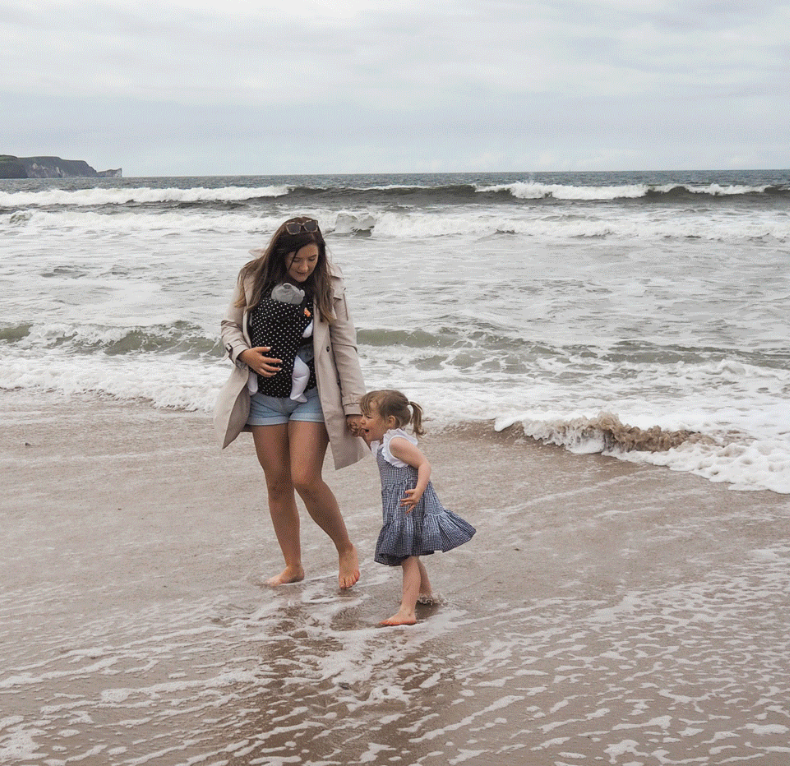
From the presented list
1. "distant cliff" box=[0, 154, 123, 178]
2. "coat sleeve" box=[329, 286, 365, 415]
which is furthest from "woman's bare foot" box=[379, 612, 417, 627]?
"distant cliff" box=[0, 154, 123, 178]

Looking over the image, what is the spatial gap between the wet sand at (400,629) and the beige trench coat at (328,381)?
0.70 metres

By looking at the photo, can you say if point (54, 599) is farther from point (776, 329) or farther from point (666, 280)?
point (666, 280)

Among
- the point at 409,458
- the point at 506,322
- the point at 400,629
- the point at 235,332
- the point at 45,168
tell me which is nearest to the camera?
the point at 400,629

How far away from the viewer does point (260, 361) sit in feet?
11.6

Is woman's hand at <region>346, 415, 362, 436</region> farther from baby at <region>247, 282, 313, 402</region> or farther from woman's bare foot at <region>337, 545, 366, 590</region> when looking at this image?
woman's bare foot at <region>337, 545, 366, 590</region>

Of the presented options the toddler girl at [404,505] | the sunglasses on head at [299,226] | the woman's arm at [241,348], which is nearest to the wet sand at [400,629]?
the toddler girl at [404,505]

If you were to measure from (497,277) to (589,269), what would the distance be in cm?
196

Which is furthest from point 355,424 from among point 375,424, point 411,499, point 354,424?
point 411,499

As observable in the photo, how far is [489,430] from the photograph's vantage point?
619 cm

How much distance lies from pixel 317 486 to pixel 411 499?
1.74 feet

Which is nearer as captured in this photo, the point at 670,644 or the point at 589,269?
the point at 670,644

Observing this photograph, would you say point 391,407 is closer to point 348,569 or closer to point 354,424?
point 354,424

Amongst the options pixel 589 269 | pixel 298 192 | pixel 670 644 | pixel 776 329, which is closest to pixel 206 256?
pixel 589 269

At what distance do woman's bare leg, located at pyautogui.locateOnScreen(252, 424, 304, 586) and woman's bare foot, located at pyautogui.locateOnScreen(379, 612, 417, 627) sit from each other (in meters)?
0.63
